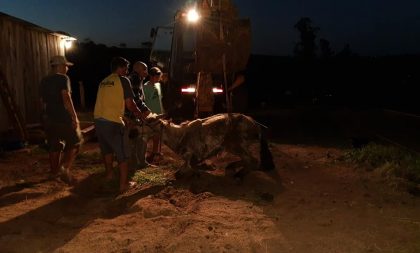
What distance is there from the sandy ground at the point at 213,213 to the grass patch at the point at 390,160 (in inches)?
14.0

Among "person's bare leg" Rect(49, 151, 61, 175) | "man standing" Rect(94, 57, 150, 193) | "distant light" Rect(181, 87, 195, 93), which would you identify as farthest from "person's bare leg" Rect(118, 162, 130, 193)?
"distant light" Rect(181, 87, 195, 93)

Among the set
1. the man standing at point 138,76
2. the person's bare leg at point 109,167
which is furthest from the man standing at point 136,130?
the person's bare leg at point 109,167

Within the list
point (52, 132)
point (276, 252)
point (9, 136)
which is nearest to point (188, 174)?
point (52, 132)

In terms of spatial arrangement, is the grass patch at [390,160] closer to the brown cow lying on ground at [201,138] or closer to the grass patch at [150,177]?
the brown cow lying on ground at [201,138]

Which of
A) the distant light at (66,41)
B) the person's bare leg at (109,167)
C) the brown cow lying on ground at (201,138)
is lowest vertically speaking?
the person's bare leg at (109,167)

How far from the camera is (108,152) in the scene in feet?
20.8

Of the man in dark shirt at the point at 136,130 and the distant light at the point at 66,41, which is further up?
the distant light at the point at 66,41

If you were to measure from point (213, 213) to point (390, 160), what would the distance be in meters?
4.19

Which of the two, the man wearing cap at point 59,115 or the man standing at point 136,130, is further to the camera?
the man standing at point 136,130

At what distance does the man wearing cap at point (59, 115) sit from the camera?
253 inches

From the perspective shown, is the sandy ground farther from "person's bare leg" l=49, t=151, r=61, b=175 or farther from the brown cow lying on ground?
the brown cow lying on ground

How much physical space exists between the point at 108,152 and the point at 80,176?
98 centimetres

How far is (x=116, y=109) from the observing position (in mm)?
6004

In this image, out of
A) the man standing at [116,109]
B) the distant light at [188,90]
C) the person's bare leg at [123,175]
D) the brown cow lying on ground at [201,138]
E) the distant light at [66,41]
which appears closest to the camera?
the man standing at [116,109]
